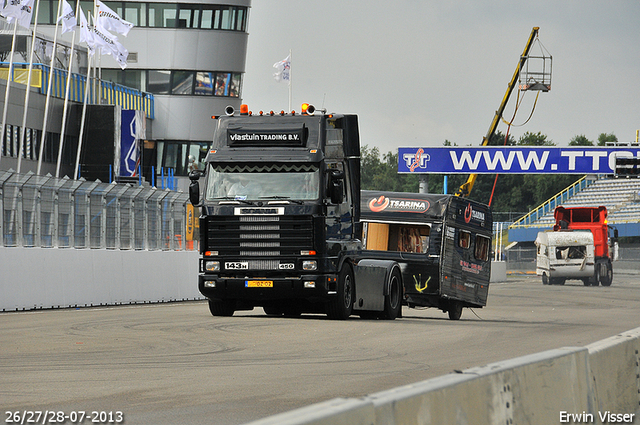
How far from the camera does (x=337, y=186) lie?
712 inches

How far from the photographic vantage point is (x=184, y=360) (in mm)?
11750

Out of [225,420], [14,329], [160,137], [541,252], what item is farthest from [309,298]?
[160,137]

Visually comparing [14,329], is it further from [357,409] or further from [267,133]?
[357,409]

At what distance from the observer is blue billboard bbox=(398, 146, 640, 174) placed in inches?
2094

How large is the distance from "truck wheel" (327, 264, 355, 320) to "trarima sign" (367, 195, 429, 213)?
3.12m

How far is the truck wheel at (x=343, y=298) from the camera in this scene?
744 inches

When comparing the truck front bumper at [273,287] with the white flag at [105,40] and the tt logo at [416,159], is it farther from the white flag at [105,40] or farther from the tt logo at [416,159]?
the tt logo at [416,159]

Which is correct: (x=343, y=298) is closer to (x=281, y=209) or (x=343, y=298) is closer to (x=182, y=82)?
(x=281, y=209)

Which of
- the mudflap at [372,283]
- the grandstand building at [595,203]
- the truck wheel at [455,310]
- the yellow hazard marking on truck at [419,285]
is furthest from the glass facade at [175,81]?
the mudflap at [372,283]

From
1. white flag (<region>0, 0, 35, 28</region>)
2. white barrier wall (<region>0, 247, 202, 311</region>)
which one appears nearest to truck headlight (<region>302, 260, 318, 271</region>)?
white barrier wall (<region>0, 247, 202, 311</region>)

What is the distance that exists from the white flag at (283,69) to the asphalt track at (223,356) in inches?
1127

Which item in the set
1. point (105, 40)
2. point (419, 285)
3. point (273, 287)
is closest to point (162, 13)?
point (105, 40)

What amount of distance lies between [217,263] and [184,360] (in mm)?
6968

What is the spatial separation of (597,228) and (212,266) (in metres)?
38.9
